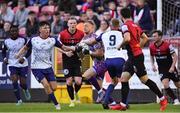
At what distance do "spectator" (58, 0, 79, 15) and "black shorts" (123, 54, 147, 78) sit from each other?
8.84 m

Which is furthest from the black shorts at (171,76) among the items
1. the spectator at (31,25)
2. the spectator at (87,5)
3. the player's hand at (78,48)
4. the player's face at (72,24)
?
the spectator at (87,5)

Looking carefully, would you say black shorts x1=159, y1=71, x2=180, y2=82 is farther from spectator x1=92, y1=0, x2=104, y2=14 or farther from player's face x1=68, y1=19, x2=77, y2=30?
spectator x1=92, y1=0, x2=104, y2=14

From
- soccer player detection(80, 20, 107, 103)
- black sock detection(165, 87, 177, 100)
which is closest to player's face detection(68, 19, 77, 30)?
soccer player detection(80, 20, 107, 103)

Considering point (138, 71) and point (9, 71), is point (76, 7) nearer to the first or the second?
point (9, 71)

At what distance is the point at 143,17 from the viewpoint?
82.1 ft

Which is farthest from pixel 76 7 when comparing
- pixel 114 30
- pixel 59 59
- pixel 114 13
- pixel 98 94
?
pixel 114 30

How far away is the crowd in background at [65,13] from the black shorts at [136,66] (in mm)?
5528

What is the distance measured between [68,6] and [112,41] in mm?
8279

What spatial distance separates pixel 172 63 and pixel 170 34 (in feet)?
8.75

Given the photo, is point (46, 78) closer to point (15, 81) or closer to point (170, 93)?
point (15, 81)

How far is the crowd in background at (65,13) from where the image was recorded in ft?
82.8

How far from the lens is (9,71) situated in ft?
77.7

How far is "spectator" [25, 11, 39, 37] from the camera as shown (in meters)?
25.9

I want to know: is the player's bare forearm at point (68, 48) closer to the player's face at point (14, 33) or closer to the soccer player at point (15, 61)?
the soccer player at point (15, 61)
